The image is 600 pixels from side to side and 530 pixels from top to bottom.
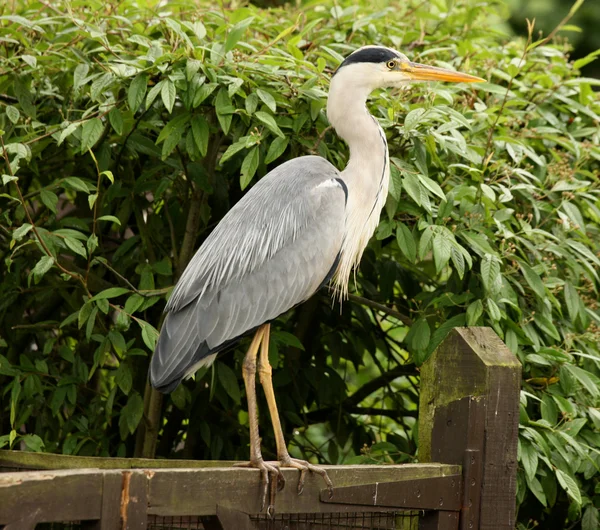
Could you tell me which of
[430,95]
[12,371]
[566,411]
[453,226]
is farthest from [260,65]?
[566,411]

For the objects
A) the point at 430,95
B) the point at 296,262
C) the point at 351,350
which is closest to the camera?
the point at 296,262

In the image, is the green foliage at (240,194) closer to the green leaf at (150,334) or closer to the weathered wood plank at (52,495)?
the green leaf at (150,334)

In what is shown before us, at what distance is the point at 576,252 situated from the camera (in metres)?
3.28

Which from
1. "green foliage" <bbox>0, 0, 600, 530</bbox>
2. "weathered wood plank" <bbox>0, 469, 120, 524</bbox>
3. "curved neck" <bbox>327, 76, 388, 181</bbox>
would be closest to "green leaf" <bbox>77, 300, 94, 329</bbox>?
"green foliage" <bbox>0, 0, 600, 530</bbox>

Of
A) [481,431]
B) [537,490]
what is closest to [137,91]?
[481,431]

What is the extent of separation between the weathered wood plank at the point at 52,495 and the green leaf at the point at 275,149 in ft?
4.77

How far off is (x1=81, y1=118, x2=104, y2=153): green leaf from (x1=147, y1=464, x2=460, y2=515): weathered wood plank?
1312 millimetres

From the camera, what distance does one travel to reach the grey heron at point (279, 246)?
8.79 feet

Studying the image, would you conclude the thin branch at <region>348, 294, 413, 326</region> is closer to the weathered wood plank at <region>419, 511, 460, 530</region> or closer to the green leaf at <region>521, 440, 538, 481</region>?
the green leaf at <region>521, 440, 538, 481</region>

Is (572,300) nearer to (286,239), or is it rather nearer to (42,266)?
(286,239)

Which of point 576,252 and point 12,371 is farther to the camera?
point 576,252

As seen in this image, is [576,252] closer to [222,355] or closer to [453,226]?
[453,226]

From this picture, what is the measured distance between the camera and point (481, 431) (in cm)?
232

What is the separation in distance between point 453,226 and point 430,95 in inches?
18.8
